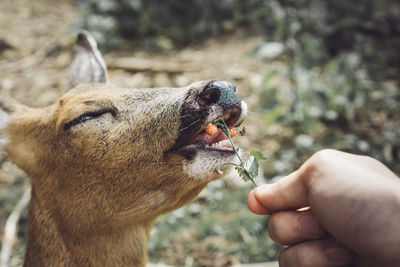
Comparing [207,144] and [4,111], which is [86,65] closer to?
[4,111]

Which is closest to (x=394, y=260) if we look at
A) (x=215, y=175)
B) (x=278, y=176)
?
(x=215, y=175)

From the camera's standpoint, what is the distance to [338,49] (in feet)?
20.0

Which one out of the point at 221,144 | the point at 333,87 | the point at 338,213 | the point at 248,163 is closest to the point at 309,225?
the point at 338,213

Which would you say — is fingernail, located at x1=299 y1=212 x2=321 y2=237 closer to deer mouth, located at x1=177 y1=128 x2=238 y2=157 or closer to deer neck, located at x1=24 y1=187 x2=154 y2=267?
deer mouth, located at x1=177 y1=128 x2=238 y2=157

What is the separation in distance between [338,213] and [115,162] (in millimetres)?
1365

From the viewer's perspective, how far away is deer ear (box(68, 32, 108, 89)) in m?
3.44

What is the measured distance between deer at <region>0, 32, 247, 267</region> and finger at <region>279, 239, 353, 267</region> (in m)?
0.59

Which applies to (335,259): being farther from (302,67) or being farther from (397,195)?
(302,67)

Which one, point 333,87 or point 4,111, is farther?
point 333,87

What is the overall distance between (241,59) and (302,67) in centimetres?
169

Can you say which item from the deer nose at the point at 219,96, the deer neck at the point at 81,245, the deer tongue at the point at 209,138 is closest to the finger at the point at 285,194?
the deer tongue at the point at 209,138

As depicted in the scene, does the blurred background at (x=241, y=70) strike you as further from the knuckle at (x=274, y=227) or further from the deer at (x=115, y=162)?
the knuckle at (x=274, y=227)

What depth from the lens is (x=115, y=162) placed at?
2.42 metres

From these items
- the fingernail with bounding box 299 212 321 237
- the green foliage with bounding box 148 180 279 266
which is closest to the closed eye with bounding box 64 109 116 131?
the fingernail with bounding box 299 212 321 237
